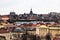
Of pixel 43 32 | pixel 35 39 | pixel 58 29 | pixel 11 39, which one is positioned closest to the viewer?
pixel 11 39

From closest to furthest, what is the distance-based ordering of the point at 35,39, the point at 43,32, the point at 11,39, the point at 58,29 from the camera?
the point at 11,39, the point at 35,39, the point at 43,32, the point at 58,29

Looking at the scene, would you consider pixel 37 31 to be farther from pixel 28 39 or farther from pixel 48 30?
pixel 28 39

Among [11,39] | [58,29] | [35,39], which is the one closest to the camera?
[11,39]

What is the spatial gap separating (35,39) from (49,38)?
1.43m

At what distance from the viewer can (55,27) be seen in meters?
43.4

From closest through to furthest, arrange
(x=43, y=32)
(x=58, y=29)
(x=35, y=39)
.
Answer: (x=35, y=39)
(x=43, y=32)
(x=58, y=29)

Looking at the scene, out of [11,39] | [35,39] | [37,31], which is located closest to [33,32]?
[37,31]

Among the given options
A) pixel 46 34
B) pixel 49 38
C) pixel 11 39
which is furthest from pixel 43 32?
pixel 11 39

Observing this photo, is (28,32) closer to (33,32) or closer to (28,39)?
(33,32)

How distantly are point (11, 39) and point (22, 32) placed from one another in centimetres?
519

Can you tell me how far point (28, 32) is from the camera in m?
40.6

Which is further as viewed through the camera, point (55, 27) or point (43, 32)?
point (55, 27)

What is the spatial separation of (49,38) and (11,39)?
400 cm

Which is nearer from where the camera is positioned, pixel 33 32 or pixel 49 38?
pixel 49 38
